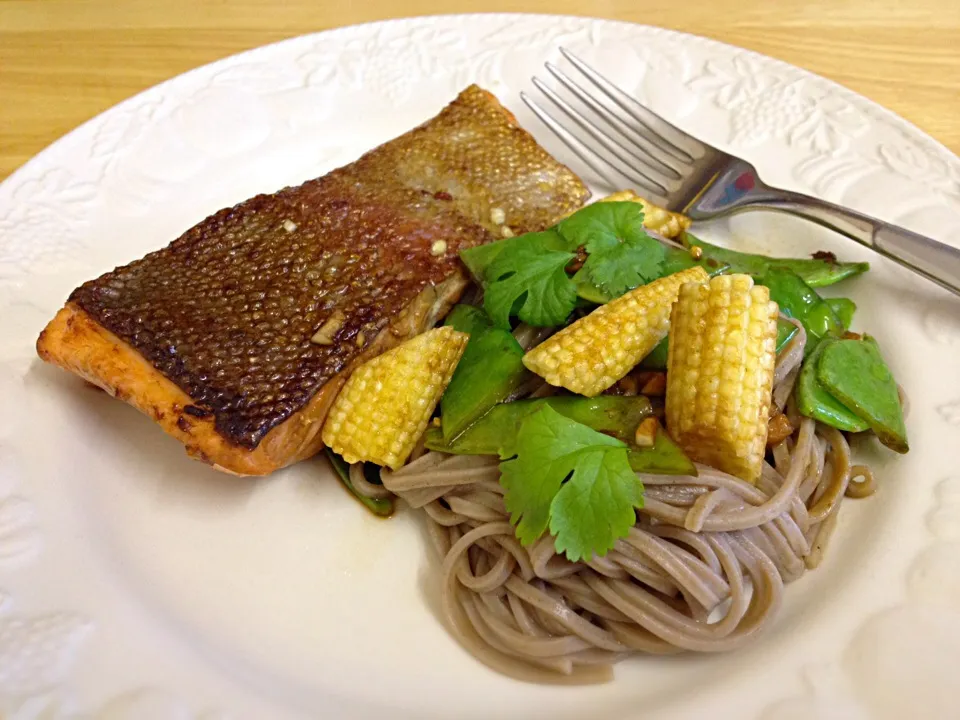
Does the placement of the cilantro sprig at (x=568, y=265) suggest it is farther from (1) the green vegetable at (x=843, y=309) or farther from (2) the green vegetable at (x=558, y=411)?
(1) the green vegetable at (x=843, y=309)

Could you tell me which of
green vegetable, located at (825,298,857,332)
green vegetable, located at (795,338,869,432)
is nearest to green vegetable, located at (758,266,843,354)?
green vegetable, located at (825,298,857,332)

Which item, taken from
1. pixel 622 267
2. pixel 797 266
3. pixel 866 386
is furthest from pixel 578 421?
pixel 797 266

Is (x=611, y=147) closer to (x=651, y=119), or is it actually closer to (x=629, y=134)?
(x=629, y=134)

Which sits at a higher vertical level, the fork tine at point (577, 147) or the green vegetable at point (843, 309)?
the fork tine at point (577, 147)

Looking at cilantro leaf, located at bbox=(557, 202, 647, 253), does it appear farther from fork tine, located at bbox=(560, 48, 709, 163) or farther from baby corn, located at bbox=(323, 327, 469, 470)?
fork tine, located at bbox=(560, 48, 709, 163)

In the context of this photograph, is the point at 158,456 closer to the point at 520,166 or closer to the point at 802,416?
the point at 520,166

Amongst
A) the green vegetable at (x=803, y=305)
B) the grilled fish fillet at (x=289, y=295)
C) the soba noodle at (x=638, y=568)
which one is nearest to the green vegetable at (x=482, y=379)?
the soba noodle at (x=638, y=568)
